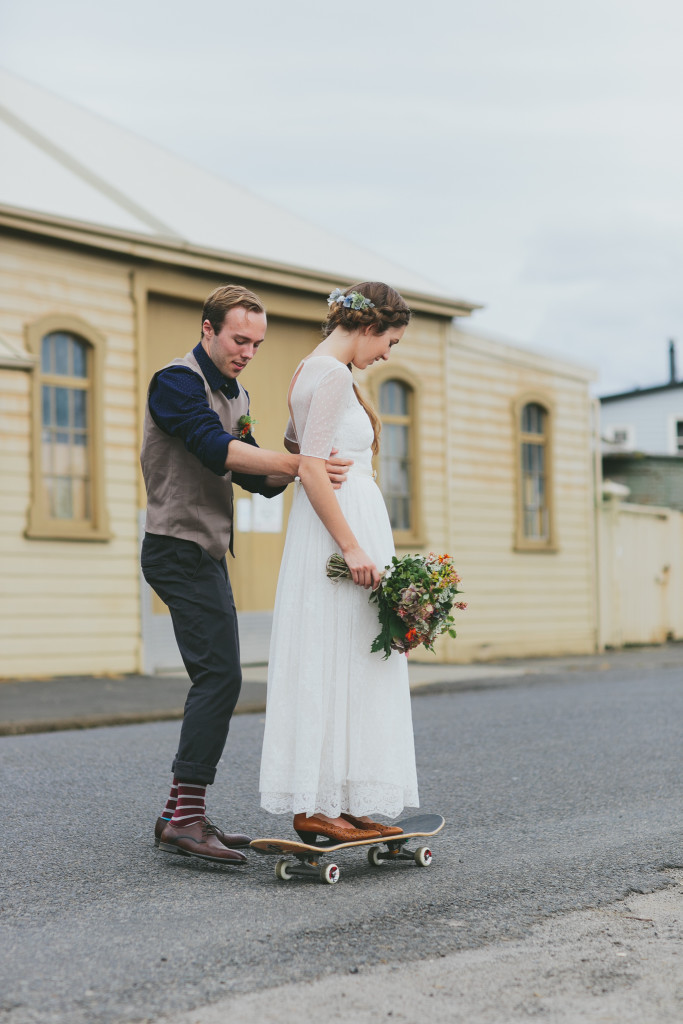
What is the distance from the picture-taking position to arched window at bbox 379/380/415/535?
1600 cm

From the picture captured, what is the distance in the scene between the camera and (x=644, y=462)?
2564 cm

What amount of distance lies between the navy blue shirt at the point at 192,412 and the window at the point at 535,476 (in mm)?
13486

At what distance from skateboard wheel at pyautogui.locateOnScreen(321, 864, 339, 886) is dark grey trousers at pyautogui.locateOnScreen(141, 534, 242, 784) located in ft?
1.89

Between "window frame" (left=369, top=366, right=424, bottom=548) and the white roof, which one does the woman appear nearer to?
the white roof

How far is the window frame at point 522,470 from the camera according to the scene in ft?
57.6

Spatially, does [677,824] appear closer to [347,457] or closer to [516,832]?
[516,832]

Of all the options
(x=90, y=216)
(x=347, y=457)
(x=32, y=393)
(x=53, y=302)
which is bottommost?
(x=347, y=457)

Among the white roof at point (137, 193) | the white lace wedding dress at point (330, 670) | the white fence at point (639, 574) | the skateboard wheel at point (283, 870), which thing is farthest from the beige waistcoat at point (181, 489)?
the white fence at point (639, 574)

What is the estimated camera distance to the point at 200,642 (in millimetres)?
4500

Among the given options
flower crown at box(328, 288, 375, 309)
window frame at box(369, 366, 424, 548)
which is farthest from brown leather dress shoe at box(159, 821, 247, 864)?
window frame at box(369, 366, 424, 548)

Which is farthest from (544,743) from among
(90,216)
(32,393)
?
(90,216)

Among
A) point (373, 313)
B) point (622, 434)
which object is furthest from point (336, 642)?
point (622, 434)

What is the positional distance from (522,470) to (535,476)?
1.21 ft

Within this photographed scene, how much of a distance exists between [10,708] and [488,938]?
22.6ft
